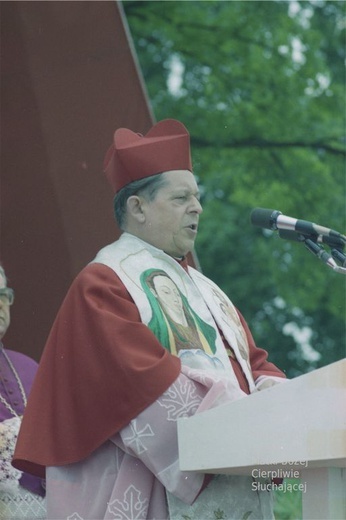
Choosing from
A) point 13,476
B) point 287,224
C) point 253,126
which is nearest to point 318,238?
point 287,224

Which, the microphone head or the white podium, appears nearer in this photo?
the white podium

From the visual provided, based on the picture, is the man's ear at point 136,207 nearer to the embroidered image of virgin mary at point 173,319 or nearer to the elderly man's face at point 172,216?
the elderly man's face at point 172,216

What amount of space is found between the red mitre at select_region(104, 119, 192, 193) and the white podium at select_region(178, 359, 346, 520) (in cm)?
112

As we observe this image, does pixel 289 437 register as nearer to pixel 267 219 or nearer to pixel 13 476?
pixel 267 219

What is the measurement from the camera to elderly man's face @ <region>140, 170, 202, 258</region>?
16.0ft

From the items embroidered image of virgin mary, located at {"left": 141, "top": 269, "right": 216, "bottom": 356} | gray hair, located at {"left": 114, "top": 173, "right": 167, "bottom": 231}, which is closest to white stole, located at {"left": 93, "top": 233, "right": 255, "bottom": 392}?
embroidered image of virgin mary, located at {"left": 141, "top": 269, "right": 216, "bottom": 356}

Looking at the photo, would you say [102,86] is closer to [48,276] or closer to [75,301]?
[48,276]

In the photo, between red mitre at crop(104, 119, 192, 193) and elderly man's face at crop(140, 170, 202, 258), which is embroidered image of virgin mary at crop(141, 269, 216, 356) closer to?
elderly man's face at crop(140, 170, 202, 258)

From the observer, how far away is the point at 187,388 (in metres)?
4.41

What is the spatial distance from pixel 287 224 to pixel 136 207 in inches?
31.8

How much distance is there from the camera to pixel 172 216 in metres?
4.86

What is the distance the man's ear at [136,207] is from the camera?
16.1ft

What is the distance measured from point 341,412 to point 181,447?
0.60 m

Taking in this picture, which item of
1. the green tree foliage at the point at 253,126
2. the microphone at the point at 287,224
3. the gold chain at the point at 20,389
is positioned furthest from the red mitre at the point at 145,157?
the green tree foliage at the point at 253,126
